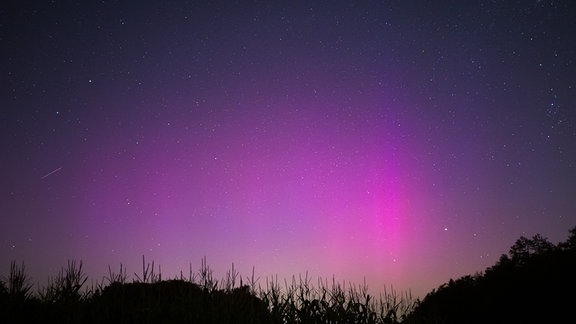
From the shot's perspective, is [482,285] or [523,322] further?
[482,285]

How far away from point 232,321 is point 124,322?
2472 mm

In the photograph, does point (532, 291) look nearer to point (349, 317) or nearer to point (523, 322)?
point (523, 322)

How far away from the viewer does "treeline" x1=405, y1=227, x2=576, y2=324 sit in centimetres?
2416

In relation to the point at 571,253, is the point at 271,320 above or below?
below

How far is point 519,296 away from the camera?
1045 inches

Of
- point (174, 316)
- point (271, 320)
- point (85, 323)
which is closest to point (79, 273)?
point (85, 323)

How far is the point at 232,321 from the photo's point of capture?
9.80 metres

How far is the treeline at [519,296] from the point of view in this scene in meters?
24.2

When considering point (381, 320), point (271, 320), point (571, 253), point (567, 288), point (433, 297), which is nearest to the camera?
point (271, 320)

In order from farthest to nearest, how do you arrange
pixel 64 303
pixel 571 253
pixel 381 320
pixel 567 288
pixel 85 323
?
pixel 571 253 < pixel 567 288 < pixel 381 320 < pixel 64 303 < pixel 85 323

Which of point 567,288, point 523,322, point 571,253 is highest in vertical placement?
point 571,253

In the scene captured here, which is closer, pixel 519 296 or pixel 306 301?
pixel 306 301

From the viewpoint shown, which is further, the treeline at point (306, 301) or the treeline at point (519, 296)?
the treeline at point (519, 296)

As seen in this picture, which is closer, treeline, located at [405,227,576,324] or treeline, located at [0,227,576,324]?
treeline, located at [0,227,576,324]
